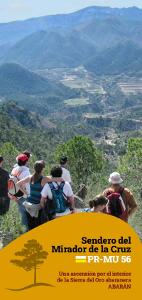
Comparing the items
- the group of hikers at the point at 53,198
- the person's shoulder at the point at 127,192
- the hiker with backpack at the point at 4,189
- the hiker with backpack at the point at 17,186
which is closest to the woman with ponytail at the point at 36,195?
the group of hikers at the point at 53,198

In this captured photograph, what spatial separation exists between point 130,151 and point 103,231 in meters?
52.4

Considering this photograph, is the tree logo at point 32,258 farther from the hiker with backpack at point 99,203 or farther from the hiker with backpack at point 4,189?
the hiker with backpack at point 4,189

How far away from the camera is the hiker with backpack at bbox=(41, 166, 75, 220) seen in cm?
923

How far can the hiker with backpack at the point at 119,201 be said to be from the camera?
29.7 ft

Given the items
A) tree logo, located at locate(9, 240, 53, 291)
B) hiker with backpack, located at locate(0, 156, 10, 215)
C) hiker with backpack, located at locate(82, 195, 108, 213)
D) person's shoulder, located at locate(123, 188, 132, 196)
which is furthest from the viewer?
hiker with backpack, located at locate(0, 156, 10, 215)

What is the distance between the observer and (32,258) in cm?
625

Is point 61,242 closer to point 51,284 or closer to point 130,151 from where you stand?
point 51,284

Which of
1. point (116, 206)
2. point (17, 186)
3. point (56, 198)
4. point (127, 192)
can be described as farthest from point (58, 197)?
point (17, 186)

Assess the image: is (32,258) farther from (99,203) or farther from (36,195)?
(36,195)

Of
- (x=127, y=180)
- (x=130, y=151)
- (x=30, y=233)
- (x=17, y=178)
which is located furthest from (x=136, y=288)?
(x=130, y=151)

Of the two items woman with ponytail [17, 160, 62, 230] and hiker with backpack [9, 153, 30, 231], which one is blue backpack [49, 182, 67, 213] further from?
hiker with backpack [9, 153, 30, 231]

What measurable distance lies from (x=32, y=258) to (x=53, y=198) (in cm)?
302

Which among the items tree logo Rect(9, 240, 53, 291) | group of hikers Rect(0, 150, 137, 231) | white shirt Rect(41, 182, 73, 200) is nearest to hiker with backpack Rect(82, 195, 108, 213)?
group of hikers Rect(0, 150, 137, 231)

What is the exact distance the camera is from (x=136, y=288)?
20.3ft
